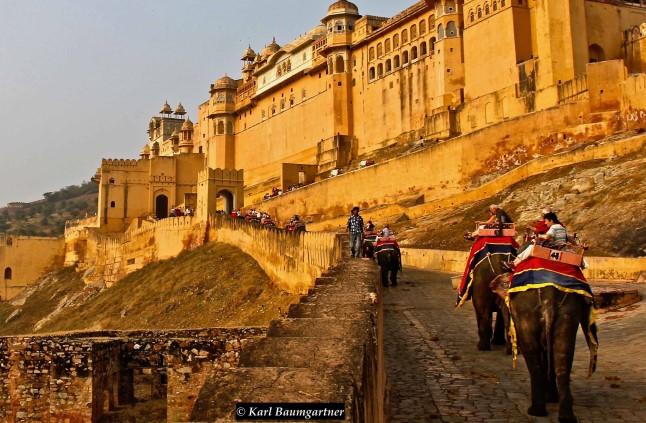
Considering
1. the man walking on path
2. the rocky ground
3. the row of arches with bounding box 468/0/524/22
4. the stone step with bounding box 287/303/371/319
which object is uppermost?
the row of arches with bounding box 468/0/524/22

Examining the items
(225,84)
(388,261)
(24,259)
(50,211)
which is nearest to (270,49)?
(225,84)

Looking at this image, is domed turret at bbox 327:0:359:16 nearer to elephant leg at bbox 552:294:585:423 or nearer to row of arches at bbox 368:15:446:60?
row of arches at bbox 368:15:446:60

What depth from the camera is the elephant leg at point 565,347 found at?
15.8ft

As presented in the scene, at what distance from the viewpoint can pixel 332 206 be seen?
38.2 metres

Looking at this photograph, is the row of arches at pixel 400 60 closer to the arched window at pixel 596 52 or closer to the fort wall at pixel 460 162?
the arched window at pixel 596 52

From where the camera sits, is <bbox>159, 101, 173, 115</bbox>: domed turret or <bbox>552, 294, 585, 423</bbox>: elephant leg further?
<bbox>159, 101, 173, 115</bbox>: domed turret

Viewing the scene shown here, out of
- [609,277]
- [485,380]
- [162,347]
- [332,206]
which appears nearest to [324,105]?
[332,206]

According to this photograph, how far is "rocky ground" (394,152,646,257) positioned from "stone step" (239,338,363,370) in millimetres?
15237

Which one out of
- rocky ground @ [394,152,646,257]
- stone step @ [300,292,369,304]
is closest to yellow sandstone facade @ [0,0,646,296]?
rocky ground @ [394,152,646,257]

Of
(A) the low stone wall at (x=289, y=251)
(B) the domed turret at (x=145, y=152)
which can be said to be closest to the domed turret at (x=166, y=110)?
(B) the domed turret at (x=145, y=152)

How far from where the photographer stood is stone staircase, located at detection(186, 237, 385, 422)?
2680 millimetres

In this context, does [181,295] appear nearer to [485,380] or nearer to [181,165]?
[485,380]

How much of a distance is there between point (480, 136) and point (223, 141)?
36.8m

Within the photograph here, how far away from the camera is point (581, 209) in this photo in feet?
70.9
